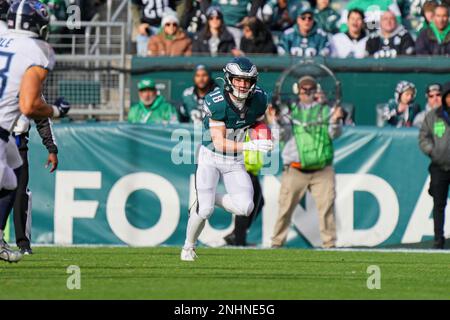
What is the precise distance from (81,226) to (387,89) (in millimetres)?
4418

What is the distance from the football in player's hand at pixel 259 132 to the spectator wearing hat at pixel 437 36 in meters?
5.48

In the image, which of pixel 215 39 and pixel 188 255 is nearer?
pixel 188 255

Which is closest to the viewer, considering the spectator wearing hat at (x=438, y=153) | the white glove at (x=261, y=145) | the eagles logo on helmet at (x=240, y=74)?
the white glove at (x=261, y=145)

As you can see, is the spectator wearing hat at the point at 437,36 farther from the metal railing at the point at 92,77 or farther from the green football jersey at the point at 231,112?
the green football jersey at the point at 231,112

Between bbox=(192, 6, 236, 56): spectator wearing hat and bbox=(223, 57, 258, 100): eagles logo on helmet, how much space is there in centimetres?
536

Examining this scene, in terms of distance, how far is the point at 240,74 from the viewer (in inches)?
409

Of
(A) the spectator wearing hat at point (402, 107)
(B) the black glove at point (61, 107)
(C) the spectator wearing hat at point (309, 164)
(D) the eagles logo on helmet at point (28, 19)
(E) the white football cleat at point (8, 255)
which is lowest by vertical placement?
(E) the white football cleat at point (8, 255)

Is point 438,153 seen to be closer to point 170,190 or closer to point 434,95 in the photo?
point 434,95

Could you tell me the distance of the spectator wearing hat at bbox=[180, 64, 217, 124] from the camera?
14.8 meters

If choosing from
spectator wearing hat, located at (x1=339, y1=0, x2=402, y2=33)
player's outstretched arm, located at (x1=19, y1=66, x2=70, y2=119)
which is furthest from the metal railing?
player's outstretched arm, located at (x1=19, y1=66, x2=70, y2=119)

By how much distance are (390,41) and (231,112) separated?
5.69 m

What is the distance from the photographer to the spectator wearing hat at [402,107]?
14641 millimetres

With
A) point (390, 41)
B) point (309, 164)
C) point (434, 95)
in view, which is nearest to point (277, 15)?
point (390, 41)

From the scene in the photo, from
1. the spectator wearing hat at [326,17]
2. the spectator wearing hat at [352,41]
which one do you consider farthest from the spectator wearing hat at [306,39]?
the spectator wearing hat at [326,17]
